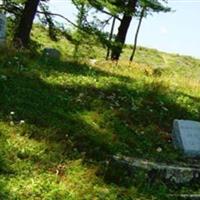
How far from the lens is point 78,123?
1131cm

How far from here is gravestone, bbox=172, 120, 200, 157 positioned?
11.3m

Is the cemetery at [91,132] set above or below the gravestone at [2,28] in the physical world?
below

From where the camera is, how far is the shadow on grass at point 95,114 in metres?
10.5

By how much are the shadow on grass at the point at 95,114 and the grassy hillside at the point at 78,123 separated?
2 centimetres

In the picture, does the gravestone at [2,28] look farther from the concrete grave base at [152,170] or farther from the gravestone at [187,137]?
the concrete grave base at [152,170]

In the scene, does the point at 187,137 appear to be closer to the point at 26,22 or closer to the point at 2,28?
the point at 2,28

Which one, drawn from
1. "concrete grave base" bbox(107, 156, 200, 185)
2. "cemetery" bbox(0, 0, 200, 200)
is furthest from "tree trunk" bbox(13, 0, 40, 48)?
"concrete grave base" bbox(107, 156, 200, 185)

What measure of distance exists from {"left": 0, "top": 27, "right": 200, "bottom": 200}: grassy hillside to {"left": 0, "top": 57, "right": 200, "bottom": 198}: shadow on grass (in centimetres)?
2

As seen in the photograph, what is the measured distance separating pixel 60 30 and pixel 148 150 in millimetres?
11245

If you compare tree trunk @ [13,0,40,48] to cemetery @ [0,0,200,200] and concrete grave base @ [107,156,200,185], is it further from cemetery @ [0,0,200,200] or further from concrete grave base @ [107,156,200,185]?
concrete grave base @ [107,156,200,185]

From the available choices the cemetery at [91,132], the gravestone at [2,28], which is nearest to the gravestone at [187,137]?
the cemetery at [91,132]

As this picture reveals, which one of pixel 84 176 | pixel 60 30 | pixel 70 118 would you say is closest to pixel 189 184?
pixel 84 176

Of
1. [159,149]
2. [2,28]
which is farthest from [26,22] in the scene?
[159,149]

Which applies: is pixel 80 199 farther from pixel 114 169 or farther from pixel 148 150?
pixel 148 150
